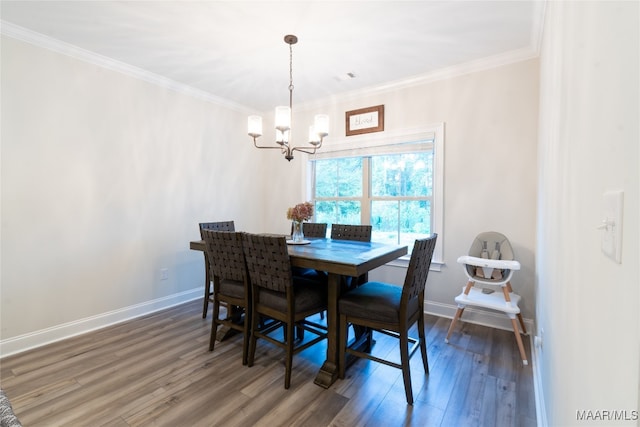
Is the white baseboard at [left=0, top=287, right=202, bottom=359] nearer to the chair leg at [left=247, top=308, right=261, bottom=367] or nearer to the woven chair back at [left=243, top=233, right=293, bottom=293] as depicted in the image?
the chair leg at [left=247, top=308, right=261, bottom=367]

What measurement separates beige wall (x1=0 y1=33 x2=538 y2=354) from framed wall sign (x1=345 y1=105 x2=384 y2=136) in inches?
3.5

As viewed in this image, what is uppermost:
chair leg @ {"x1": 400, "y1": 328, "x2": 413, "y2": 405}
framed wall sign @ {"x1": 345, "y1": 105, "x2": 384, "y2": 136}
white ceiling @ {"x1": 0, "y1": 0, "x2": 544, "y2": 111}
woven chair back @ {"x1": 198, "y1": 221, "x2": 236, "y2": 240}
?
white ceiling @ {"x1": 0, "y1": 0, "x2": 544, "y2": 111}

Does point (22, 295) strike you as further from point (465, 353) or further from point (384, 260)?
point (465, 353)

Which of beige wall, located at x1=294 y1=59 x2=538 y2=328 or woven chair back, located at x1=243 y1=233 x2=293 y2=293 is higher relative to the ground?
beige wall, located at x1=294 y1=59 x2=538 y2=328

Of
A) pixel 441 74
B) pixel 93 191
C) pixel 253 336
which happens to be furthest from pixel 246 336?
pixel 441 74

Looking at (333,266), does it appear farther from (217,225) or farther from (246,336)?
(217,225)

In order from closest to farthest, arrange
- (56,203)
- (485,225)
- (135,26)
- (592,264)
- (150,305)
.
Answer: (592,264) → (135,26) → (56,203) → (485,225) → (150,305)

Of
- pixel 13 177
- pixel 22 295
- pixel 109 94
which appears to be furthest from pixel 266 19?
pixel 22 295

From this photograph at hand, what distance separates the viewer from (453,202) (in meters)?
3.17

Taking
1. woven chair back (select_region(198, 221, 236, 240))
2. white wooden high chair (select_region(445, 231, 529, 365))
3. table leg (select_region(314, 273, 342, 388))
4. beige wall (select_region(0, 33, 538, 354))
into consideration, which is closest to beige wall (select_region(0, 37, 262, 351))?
beige wall (select_region(0, 33, 538, 354))

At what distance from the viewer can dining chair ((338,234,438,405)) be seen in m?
1.83

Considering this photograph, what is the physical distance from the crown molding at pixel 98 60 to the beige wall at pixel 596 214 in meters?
3.66

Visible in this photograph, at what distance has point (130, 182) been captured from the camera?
10.5 ft

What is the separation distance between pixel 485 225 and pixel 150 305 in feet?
12.3
